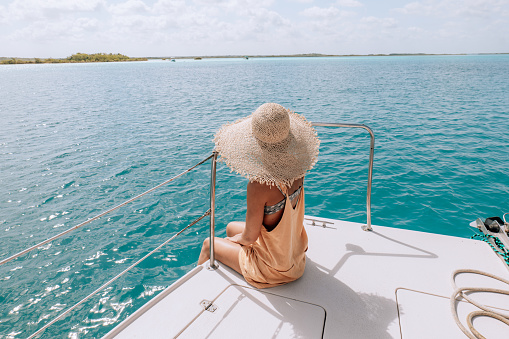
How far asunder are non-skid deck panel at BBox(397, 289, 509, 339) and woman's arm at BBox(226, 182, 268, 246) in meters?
1.17

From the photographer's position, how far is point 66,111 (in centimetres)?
1884

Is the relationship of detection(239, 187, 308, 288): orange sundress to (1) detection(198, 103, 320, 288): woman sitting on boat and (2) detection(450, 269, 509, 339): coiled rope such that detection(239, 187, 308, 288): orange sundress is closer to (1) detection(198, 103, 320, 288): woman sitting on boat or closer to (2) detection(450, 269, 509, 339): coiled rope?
(1) detection(198, 103, 320, 288): woman sitting on boat

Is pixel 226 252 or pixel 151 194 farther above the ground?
pixel 226 252

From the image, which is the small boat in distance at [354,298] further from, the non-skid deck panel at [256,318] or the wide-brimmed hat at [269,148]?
the wide-brimmed hat at [269,148]

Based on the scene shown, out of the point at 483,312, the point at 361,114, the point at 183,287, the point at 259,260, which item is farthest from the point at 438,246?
the point at 361,114

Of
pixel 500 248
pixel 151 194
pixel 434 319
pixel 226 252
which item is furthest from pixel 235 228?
pixel 151 194

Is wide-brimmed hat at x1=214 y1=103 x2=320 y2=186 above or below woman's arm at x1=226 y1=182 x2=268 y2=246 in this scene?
above

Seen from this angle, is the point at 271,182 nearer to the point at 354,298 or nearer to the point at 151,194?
the point at 354,298

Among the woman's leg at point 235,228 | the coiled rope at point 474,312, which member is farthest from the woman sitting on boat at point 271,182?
the coiled rope at point 474,312

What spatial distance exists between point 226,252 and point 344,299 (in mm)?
1022

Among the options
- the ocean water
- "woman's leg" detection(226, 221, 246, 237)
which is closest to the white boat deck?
"woman's leg" detection(226, 221, 246, 237)

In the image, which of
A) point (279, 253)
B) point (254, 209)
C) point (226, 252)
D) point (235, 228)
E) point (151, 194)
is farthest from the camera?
point (151, 194)

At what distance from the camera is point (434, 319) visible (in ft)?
6.63

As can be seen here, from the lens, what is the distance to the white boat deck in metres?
1.94
